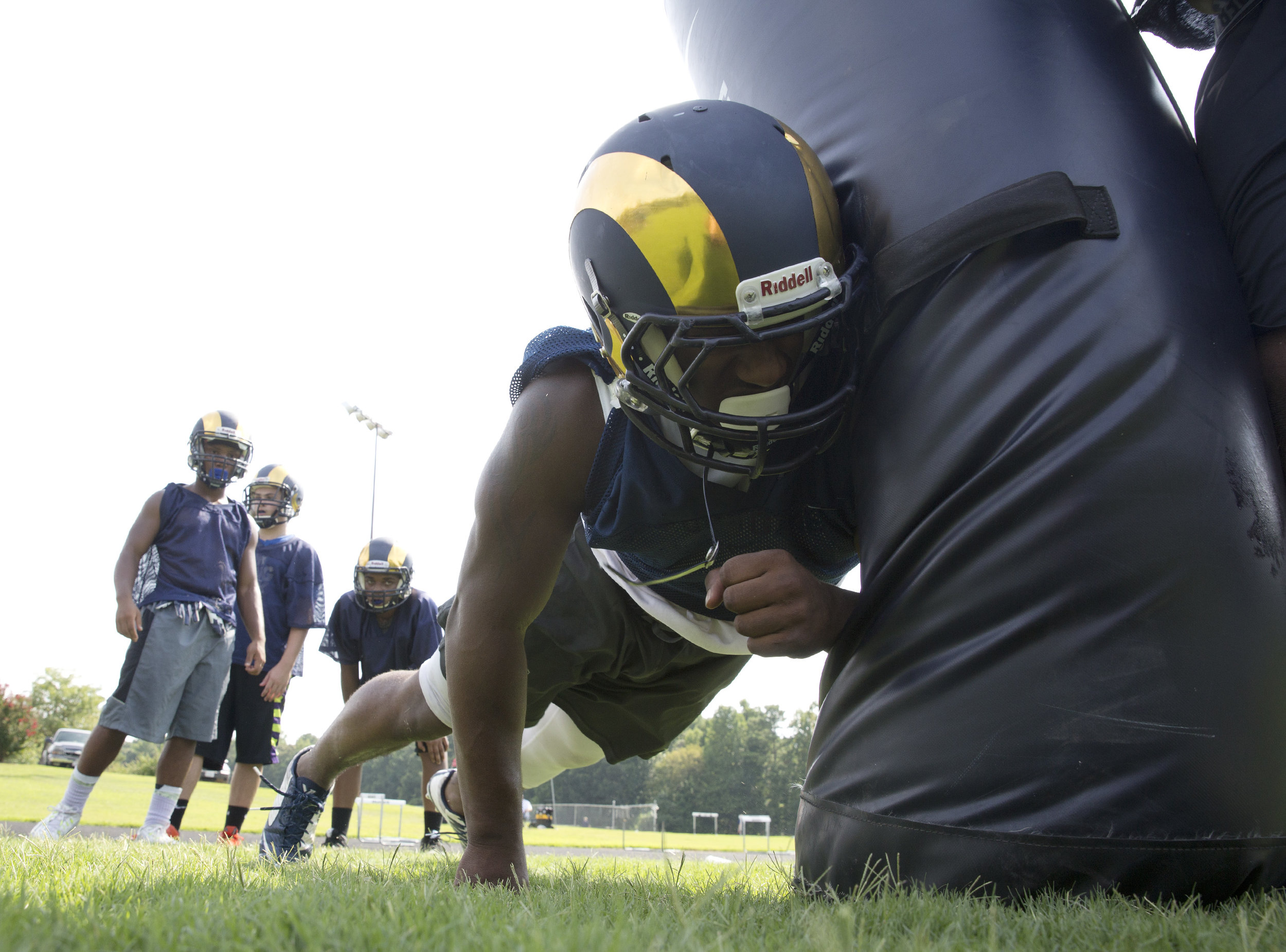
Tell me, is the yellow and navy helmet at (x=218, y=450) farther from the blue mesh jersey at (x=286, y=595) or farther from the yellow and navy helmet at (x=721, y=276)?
the yellow and navy helmet at (x=721, y=276)

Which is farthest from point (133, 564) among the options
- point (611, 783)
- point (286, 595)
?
point (611, 783)

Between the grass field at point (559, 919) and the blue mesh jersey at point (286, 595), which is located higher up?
the blue mesh jersey at point (286, 595)

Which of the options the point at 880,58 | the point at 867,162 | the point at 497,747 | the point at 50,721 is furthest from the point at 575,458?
the point at 50,721

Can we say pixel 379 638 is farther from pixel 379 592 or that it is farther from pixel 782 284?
pixel 782 284

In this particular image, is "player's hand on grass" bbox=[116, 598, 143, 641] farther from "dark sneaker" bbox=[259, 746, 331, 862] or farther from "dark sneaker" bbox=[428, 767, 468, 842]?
"dark sneaker" bbox=[428, 767, 468, 842]

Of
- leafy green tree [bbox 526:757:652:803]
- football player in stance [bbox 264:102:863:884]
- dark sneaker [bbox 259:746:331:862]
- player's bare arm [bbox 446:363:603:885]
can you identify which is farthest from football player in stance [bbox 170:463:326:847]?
leafy green tree [bbox 526:757:652:803]

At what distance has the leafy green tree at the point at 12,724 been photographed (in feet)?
79.9

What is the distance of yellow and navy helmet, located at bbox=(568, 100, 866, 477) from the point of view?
157cm

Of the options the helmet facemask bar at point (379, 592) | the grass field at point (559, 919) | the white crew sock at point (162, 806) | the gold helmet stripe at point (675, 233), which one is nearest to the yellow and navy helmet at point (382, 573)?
the helmet facemask bar at point (379, 592)

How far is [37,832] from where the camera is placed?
3.95 meters

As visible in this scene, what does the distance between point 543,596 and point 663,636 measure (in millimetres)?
608

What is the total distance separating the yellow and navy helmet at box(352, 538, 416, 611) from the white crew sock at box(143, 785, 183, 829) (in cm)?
174

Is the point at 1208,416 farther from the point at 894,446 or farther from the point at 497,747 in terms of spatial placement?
the point at 497,747

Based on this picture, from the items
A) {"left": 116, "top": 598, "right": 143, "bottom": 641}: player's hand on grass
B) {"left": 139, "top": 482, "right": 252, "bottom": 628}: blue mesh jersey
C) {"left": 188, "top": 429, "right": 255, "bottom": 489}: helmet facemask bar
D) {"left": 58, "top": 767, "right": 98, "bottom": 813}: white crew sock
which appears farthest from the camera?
{"left": 188, "top": 429, "right": 255, "bottom": 489}: helmet facemask bar
